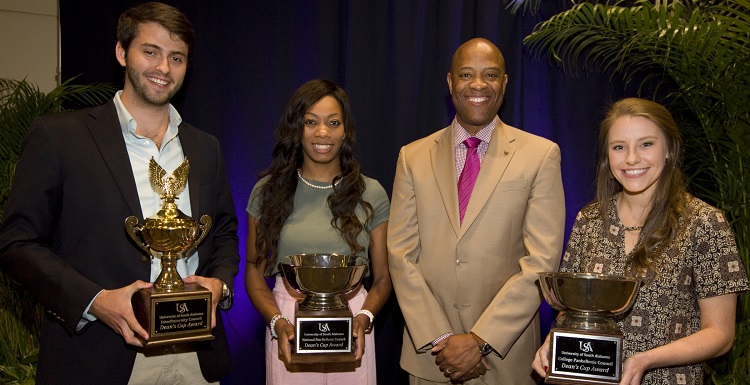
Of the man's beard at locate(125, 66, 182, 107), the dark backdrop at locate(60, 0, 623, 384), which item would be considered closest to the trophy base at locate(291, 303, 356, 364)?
the man's beard at locate(125, 66, 182, 107)

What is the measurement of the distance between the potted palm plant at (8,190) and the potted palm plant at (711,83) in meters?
2.67

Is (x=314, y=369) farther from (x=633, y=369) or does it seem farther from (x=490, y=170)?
(x=633, y=369)

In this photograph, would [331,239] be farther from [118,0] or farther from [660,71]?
[118,0]

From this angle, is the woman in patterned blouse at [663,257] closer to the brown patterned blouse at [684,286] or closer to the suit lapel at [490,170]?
the brown patterned blouse at [684,286]

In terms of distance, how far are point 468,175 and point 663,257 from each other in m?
0.87

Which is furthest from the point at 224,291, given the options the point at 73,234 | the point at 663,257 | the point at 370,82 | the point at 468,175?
the point at 370,82

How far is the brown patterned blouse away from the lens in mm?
1814

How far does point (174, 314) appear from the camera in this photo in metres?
1.73

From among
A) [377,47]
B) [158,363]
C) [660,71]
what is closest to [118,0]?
[377,47]

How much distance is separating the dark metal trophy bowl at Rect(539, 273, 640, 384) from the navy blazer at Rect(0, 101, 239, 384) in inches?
47.8

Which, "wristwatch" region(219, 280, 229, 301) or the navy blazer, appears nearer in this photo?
the navy blazer

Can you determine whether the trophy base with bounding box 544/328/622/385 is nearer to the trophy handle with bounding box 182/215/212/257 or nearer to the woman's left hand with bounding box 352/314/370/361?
the woman's left hand with bounding box 352/314/370/361

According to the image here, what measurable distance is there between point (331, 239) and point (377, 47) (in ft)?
4.61

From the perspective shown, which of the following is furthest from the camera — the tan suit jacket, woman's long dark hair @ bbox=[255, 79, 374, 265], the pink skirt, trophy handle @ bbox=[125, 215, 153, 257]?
woman's long dark hair @ bbox=[255, 79, 374, 265]
